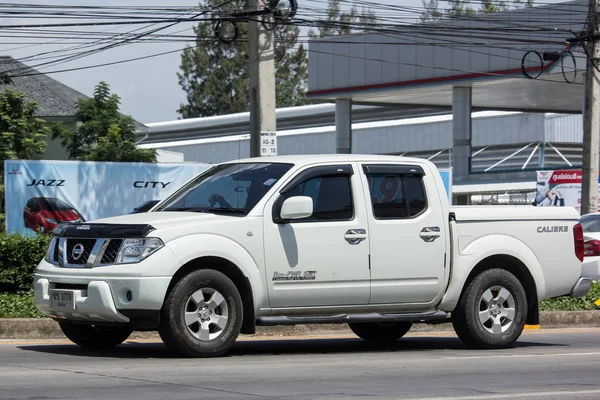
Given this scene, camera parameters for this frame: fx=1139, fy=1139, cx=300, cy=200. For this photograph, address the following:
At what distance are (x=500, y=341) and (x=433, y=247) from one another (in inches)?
51.4

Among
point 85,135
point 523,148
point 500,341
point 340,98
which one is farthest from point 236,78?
point 500,341

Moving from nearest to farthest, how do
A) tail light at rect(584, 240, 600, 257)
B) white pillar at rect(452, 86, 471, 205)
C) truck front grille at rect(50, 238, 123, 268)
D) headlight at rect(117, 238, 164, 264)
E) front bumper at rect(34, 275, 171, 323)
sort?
front bumper at rect(34, 275, 171, 323)
headlight at rect(117, 238, 164, 264)
truck front grille at rect(50, 238, 123, 268)
tail light at rect(584, 240, 600, 257)
white pillar at rect(452, 86, 471, 205)

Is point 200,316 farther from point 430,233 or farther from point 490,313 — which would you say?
point 490,313

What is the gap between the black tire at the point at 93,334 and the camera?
11016 mm

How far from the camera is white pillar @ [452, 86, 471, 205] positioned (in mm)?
40469

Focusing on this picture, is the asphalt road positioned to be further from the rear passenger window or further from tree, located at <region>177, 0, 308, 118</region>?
tree, located at <region>177, 0, 308, 118</region>

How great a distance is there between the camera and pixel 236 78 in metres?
90.4

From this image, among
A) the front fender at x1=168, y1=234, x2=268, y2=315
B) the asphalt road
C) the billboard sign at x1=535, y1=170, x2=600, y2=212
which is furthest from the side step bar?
the billboard sign at x1=535, y1=170, x2=600, y2=212

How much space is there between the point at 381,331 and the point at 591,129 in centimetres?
1236

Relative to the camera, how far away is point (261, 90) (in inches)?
735

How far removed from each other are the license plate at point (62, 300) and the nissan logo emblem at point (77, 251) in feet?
1.09

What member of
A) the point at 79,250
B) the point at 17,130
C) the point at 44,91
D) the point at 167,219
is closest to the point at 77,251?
the point at 79,250

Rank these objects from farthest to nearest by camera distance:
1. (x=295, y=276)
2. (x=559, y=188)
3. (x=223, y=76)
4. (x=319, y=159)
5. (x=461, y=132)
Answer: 1. (x=223, y=76)
2. (x=461, y=132)
3. (x=559, y=188)
4. (x=319, y=159)
5. (x=295, y=276)

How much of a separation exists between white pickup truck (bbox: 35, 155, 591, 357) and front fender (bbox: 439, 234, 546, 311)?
0.01 m
